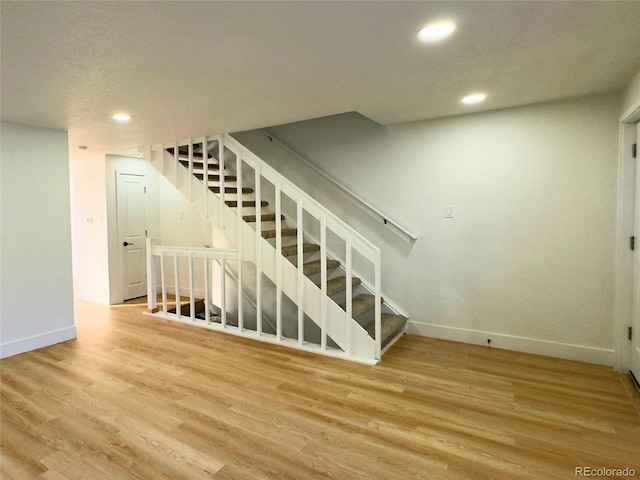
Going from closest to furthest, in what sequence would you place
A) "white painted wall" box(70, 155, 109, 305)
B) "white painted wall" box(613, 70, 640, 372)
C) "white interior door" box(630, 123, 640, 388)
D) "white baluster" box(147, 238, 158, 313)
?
"white interior door" box(630, 123, 640, 388) < "white painted wall" box(613, 70, 640, 372) < "white baluster" box(147, 238, 158, 313) < "white painted wall" box(70, 155, 109, 305)

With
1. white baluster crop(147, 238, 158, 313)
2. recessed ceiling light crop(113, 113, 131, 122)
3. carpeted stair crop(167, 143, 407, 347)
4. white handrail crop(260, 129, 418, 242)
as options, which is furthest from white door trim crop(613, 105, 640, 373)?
white baluster crop(147, 238, 158, 313)

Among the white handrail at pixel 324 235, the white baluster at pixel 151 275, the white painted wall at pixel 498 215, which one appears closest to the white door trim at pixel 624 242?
the white painted wall at pixel 498 215

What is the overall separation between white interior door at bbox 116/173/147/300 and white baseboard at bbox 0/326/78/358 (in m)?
1.75

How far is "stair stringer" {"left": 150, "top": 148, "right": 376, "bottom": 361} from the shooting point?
3.11 metres

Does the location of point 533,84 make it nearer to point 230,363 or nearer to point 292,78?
point 292,78

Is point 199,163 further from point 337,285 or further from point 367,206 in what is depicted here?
point 337,285

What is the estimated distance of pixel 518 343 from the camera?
3232mm

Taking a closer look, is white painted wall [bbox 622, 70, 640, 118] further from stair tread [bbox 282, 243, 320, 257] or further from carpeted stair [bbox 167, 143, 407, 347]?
stair tread [bbox 282, 243, 320, 257]

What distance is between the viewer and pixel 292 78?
2.30 metres

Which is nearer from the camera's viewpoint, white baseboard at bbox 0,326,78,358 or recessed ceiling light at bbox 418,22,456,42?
recessed ceiling light at bbox 418,22,456,42

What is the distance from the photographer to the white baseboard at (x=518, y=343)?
2.94m

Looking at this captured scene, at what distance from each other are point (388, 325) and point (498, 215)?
1.44 m

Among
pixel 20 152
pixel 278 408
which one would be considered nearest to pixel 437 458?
pixel 278 408

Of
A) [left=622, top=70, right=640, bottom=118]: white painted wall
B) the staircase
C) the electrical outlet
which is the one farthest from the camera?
the electrical outlet
